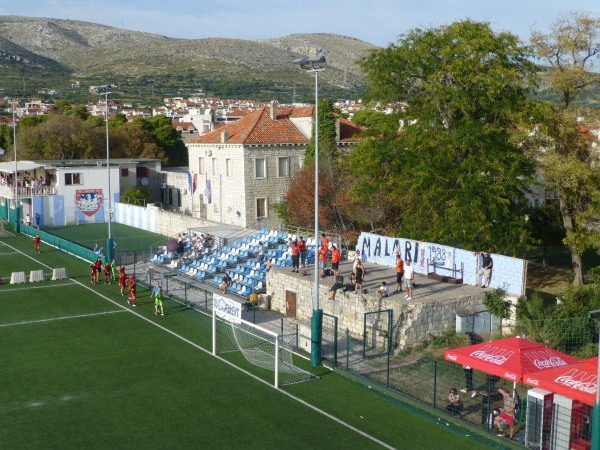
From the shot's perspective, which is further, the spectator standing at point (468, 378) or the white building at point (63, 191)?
the white building at point (63, 191)

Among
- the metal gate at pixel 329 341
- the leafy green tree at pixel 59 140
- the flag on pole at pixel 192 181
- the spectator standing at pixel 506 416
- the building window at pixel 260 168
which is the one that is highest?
the leafy green tree at pixel 59 140

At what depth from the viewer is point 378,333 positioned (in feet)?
77.3

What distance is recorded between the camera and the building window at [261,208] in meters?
50.4

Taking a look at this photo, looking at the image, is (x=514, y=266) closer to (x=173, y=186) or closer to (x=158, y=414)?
(x=158, y=414)

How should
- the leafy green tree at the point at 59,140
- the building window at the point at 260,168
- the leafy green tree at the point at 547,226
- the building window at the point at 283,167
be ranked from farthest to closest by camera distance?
the leafy green tree at the point at 59,140 → the building window at the point at 283,167 → the building window at the point at 260,168 → the leafy green tree at the point at 547,226

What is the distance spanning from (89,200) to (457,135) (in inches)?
1431

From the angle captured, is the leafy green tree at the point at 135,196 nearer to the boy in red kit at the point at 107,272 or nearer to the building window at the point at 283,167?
the building window at the point at 283,167

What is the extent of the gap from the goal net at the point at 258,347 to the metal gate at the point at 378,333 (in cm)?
269

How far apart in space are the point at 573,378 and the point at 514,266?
10954mm

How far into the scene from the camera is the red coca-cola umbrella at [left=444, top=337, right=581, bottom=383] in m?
15.2

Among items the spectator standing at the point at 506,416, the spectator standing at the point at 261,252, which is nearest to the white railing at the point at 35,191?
the spectator standing at the point at 261,252

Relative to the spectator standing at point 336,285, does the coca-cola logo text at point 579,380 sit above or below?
above

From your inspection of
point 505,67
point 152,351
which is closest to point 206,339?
point 152,351

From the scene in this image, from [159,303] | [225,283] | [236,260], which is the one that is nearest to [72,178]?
[236,260]
